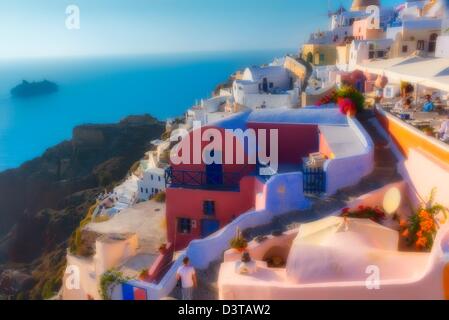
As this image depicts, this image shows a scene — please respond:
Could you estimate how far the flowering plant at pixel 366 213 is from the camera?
11422 mm

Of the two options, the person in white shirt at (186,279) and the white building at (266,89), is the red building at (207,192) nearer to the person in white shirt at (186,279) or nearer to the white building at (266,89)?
the person in white shirt at (186,279)

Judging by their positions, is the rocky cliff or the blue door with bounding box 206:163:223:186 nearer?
the blue door with bounding box 206:163:223:186

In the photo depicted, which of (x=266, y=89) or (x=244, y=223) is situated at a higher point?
(x=266, y=89)

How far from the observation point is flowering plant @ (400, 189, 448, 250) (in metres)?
9.84

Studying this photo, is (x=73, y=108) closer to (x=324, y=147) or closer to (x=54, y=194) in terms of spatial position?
(x=54, y=194)

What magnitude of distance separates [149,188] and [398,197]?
25053mm

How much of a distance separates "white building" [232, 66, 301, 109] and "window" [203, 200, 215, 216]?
24562mm

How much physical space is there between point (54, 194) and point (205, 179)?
166 feet

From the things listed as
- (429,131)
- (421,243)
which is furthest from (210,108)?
(421,243)

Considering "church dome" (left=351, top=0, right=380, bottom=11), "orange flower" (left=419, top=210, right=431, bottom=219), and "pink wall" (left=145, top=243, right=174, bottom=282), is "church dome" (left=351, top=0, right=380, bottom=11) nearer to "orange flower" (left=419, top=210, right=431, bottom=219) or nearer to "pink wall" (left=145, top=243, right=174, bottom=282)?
"orange flower" (left=419, top=210, right=431, bottom=219)

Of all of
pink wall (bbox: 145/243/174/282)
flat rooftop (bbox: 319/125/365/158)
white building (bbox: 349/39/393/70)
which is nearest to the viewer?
pink wall (bbox: 145/243/174/282)

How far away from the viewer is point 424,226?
1005 cm

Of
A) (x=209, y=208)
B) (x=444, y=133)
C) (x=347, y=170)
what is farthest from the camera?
(x=209, y=208)

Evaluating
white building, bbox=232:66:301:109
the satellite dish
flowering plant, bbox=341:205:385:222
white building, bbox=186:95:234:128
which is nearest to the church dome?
white building, bbox=232:66:301:109
